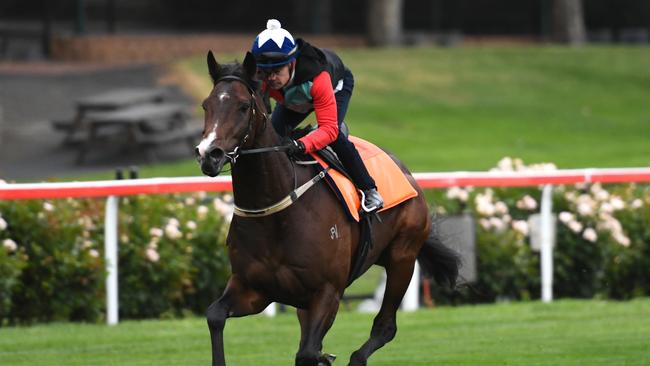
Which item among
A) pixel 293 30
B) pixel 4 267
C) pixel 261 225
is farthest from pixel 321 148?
pixel 293 30

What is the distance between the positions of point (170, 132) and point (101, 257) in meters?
10.7

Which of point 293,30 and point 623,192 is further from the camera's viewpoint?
point 293,30

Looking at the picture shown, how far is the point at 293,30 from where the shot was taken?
3122 centimetres

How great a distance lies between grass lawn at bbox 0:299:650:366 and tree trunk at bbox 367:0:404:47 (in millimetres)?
19623

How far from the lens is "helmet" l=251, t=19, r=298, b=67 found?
20.6 feet

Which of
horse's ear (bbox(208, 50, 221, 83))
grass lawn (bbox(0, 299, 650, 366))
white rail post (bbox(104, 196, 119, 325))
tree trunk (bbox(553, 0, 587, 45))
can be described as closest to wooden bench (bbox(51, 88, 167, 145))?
white rail post (bbox(104, 196, 119, 325))

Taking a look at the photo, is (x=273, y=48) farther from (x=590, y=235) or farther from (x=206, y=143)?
(x=590, y=235)

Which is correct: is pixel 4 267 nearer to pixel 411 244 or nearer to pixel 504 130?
pixel 411 244

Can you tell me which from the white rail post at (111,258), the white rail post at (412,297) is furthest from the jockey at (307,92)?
the white rail post at (412,297)

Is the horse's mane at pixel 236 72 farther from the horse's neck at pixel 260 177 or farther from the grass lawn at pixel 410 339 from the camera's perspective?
the grass lawn at pixel 410 339

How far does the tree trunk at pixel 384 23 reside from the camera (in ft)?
96.0

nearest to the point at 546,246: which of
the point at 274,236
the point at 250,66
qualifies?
the point at 274,236

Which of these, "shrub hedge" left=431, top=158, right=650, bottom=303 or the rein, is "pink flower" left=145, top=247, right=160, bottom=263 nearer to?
"shrub hedge" left=431, top=158, right=650, bottom=303

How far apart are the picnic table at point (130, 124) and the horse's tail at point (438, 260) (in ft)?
37.8
